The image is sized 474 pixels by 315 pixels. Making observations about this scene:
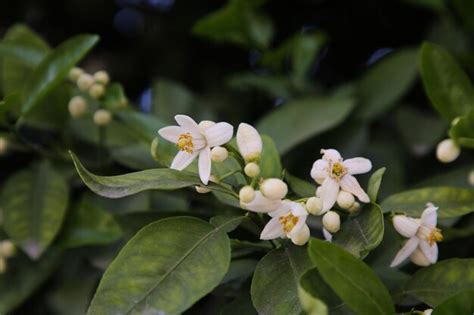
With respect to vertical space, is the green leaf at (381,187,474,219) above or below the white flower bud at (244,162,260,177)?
below

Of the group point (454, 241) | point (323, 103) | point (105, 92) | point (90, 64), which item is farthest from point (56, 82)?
point (90, 64)

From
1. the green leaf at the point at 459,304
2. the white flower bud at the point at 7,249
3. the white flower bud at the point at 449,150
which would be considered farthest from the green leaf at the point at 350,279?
the white flower bud at the point at 7,249

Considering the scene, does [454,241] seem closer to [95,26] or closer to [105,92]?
[105,92]

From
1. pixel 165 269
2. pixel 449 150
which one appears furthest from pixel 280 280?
pixel 449 150

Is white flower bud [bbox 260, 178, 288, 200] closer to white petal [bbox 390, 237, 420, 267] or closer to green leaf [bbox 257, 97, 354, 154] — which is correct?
white petal [bbox 390, 237, 420, 267]

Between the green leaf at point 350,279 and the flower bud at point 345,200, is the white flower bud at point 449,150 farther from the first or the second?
the green leaf at point 350,279

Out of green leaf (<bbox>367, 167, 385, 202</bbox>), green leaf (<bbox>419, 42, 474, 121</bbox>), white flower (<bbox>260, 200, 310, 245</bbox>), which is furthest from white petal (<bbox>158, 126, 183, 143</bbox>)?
green leaf (<bbox>419, 42, 474, 121</bbox>)

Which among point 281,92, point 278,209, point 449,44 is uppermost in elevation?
point 278,209
